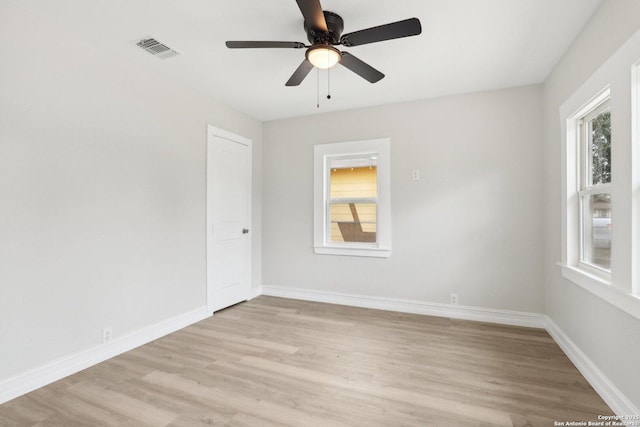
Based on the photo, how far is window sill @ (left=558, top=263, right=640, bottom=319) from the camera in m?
1.67

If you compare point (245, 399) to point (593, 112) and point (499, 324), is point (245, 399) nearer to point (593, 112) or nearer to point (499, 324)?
point (499, 324)

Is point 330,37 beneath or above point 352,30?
beneath

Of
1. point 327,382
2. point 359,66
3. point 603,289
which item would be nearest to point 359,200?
point 359,66

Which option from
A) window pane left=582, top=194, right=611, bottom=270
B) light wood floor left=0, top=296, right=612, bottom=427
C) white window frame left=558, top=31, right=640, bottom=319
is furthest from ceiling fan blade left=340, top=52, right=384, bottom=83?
light wood floor left=0, top=296, right=612, bottom=427

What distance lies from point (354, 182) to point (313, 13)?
104 inches

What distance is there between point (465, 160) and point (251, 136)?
9.45ft

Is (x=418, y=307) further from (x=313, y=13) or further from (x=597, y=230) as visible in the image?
(x=313, y=13)

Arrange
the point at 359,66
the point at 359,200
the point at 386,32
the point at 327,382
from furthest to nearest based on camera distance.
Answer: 1. the point at 359,200
2. the point at 359,66
3. the point at 327,382
4. the point at 386,32

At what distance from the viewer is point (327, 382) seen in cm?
222

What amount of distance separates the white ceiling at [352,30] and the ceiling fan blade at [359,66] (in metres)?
0.28

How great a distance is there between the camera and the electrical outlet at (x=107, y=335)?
2564 millimetres

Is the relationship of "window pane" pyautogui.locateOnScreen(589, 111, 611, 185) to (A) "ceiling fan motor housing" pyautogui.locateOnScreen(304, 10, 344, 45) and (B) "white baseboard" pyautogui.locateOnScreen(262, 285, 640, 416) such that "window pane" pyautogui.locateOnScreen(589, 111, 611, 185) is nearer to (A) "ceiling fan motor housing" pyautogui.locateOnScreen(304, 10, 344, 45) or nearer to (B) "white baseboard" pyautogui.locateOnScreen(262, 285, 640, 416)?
(B) "white baseboard" pyautogui.locateOnScreen(262, 285, 640, 416)

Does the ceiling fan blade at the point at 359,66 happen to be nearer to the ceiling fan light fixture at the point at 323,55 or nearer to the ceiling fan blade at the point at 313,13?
the ceiling fan light fixture at the point at 323,55

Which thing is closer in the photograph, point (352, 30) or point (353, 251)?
point (352, 30)
